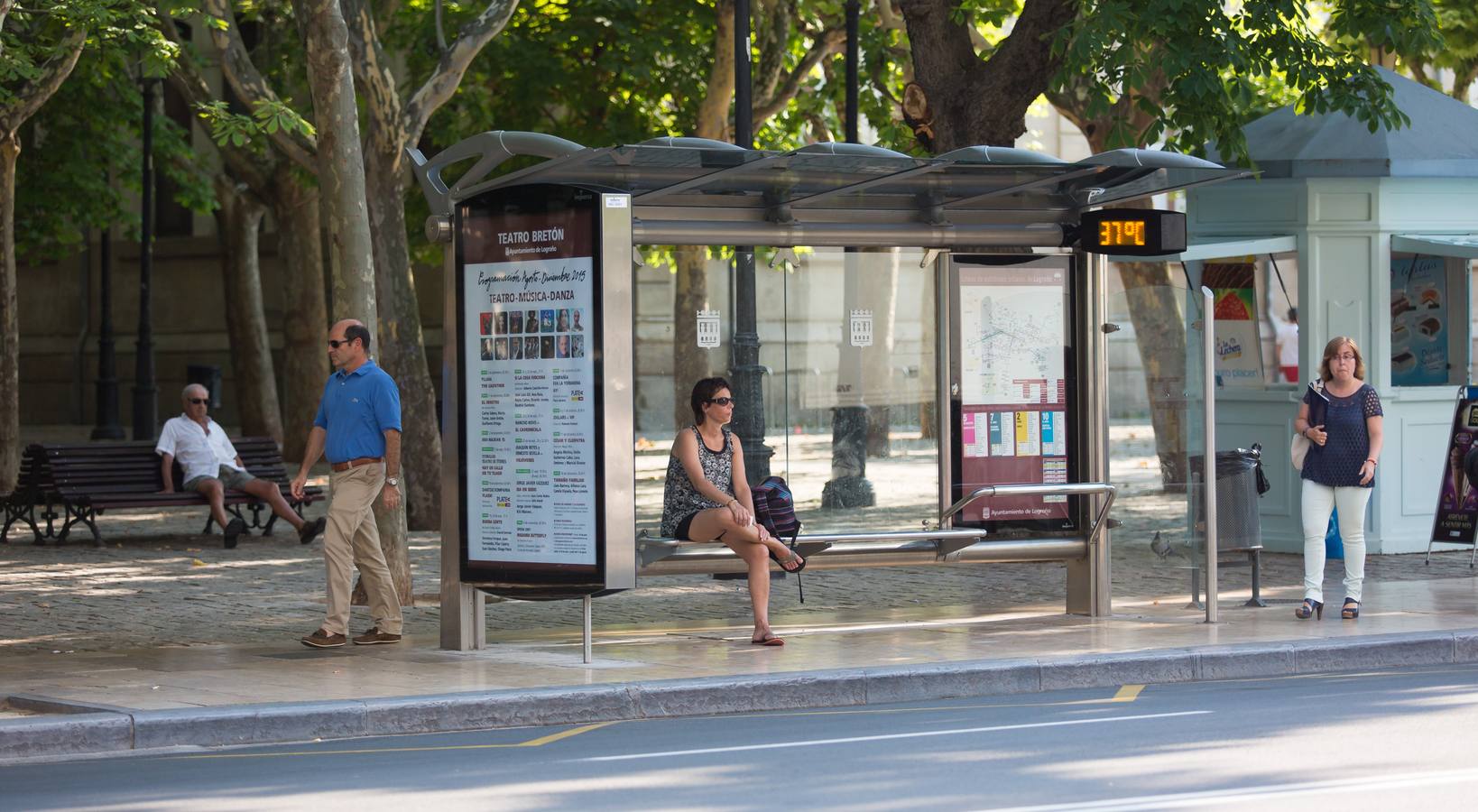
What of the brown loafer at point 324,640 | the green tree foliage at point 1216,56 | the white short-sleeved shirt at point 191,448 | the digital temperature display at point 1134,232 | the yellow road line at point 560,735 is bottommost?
the yellow road line at point 560,735

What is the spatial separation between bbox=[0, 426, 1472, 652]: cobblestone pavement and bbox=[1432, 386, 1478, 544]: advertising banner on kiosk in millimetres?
270

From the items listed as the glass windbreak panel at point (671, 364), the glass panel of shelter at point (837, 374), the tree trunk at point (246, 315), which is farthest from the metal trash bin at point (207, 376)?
the glass panel of shelter at point (837, 374)

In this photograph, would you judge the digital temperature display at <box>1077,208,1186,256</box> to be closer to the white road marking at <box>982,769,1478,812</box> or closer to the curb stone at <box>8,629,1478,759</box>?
the curb stone at <box>8,629,1478,759</box>

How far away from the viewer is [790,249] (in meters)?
12.2

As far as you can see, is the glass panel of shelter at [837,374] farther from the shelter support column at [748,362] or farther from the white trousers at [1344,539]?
the white trousers at [1344,539]

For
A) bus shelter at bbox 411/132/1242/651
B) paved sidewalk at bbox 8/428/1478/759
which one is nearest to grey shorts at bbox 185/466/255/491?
paved sidewalk at bbox 8/428/1478/759

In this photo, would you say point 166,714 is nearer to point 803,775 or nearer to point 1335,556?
point 803,775

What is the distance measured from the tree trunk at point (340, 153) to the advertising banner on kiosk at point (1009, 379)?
12.5 ft

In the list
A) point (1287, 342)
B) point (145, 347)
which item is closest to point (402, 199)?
point (1287, 342)

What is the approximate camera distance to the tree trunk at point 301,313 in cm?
2625

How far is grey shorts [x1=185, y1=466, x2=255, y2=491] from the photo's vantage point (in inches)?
685

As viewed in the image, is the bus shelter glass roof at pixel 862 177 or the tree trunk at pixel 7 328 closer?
the bus shelter glass roof at pixel 862 177

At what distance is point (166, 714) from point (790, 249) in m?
5.12

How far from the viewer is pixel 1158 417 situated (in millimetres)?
12516
